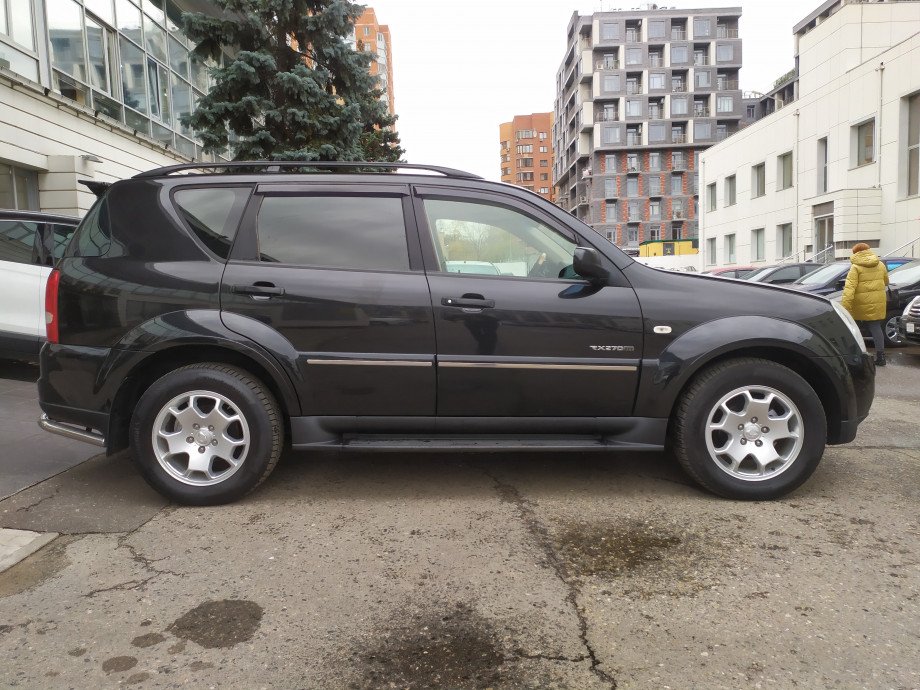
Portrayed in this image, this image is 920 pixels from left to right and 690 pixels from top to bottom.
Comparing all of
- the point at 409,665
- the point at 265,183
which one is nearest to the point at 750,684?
the point at 409,665

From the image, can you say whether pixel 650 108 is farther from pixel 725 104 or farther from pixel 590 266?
pixel 590 266

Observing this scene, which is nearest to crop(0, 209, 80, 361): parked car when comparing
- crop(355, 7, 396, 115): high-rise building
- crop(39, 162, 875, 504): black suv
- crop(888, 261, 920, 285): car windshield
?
crop(39, 162, 875, 504): black suv

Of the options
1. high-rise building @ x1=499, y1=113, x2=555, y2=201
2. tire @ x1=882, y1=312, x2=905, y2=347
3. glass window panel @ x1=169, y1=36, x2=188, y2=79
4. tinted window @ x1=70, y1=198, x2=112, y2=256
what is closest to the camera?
tinted window @ x1=70, y1=198, x2=112, y2=256

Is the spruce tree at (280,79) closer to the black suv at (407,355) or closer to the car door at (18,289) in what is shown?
the car door at (18,289)

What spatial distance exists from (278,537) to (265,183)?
203cm

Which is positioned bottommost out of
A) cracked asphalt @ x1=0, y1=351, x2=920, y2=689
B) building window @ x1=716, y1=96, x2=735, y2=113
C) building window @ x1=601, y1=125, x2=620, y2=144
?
cracked asphalt @ x1=0, y1=351, x2=920, y2=689

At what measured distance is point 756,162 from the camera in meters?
30.5

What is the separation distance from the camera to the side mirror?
3516 millimetres

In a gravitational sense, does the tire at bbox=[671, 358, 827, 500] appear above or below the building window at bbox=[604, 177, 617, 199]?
below

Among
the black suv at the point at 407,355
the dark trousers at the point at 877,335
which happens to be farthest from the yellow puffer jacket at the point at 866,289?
the black suv at the point at 407,355

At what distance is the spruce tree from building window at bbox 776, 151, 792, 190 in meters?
22.4

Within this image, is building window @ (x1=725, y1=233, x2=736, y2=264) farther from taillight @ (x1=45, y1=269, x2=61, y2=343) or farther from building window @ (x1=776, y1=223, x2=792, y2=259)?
taillight @ (x1=45, y1=269, x2=61, y2=343)

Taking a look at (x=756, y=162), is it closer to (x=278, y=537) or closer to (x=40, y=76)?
(x=40, y=76)

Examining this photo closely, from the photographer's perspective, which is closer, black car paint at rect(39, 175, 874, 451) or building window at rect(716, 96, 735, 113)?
black car paint at rect(39, 175, 874, 451)
